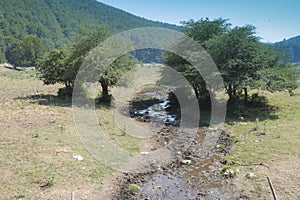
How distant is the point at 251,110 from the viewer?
76.8ft

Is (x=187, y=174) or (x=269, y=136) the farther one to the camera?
(x=269, y=136)

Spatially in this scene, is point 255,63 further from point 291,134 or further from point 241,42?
point 291,134

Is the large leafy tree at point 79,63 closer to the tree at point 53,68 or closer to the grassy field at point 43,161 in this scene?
the tree at point 53,68

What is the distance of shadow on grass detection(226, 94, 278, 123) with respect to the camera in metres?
21.5

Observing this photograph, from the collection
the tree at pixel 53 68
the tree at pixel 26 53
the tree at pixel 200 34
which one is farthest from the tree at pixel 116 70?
the tree at pixel 26 53

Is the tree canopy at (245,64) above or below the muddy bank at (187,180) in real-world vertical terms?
above

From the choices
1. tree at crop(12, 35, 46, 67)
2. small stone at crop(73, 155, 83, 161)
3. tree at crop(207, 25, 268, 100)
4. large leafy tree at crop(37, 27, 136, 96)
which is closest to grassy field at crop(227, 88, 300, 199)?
tree at crop(207, 25, 268, 100)

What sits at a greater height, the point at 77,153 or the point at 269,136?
the point at 269,136

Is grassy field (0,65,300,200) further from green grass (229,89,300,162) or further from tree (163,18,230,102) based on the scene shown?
tree (163,18,230,102)

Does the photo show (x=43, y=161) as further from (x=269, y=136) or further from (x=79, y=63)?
(x=79, y=63)

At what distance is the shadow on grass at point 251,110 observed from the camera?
70.6ft

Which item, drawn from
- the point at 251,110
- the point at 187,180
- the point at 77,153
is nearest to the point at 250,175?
the point at 187,180

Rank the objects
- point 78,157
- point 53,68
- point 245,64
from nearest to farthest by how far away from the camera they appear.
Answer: point 78,157 → point 245,64 → point 53,68

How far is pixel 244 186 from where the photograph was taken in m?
11.2
